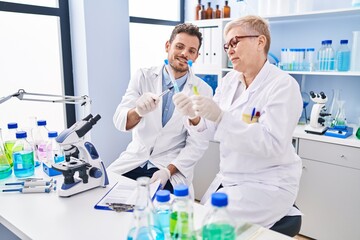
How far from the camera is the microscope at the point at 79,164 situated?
1.25 meters

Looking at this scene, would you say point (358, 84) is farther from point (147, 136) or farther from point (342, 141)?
point (147, 136)

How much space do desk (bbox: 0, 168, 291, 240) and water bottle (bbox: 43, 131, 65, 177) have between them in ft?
0.72

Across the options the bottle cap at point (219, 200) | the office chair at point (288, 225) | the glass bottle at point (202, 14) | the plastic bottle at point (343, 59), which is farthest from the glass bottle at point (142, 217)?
the glass bottle at point (202, 14)

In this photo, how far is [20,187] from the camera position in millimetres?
1313

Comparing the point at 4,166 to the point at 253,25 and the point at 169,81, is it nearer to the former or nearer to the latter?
the point at 169,81

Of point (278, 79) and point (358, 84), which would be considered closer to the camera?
point (278, 79)

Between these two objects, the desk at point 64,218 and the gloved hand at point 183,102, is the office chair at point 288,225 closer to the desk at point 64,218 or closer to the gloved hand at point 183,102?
the desk at point 64,218

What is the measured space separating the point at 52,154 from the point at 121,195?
1.86 ft

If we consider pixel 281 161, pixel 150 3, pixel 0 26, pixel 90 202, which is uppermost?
pixel 150 3

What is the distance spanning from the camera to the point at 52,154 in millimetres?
1613

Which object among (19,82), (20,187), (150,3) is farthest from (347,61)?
(19,82)

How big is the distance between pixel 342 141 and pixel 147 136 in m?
1.25

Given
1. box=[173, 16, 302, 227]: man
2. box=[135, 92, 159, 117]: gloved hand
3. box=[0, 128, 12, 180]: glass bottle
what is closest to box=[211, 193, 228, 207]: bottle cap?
box=[173, 16, 302, 227]: man

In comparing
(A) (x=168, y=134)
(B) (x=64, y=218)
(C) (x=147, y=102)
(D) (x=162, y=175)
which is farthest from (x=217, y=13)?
(B) (x=64, y=218)
